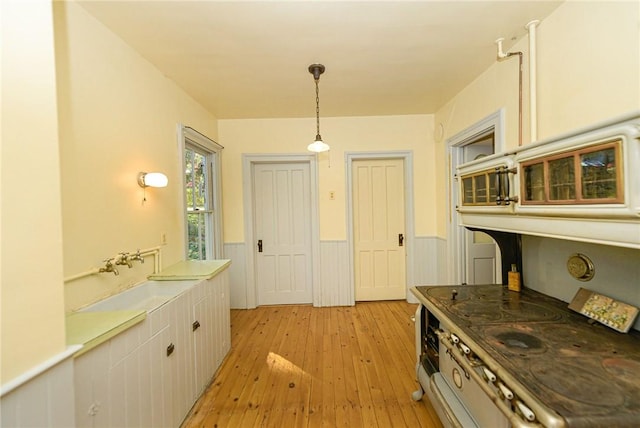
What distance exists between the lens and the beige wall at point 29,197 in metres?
0.83

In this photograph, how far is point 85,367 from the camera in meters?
1.10

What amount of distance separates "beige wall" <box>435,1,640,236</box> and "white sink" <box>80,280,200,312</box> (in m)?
2.70

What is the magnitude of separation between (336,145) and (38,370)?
3383 millimetres

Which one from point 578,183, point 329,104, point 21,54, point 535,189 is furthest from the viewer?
point 329,104

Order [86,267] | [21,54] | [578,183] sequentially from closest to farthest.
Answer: [21,54] → [578,183] → [86,267]

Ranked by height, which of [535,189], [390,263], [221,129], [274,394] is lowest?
[274,394]

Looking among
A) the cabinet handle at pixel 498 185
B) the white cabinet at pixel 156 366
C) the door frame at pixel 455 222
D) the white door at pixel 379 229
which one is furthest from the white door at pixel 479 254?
the white cabinet at pixel 156 366

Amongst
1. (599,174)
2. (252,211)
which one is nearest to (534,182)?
(599,174)

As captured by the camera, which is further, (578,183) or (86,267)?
(86,267)

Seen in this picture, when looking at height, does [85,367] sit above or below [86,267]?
below

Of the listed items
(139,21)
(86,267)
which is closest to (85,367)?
(86,267)

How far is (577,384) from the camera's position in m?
0.90

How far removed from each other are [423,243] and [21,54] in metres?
3.85

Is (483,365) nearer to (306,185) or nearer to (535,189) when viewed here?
(535,189)
